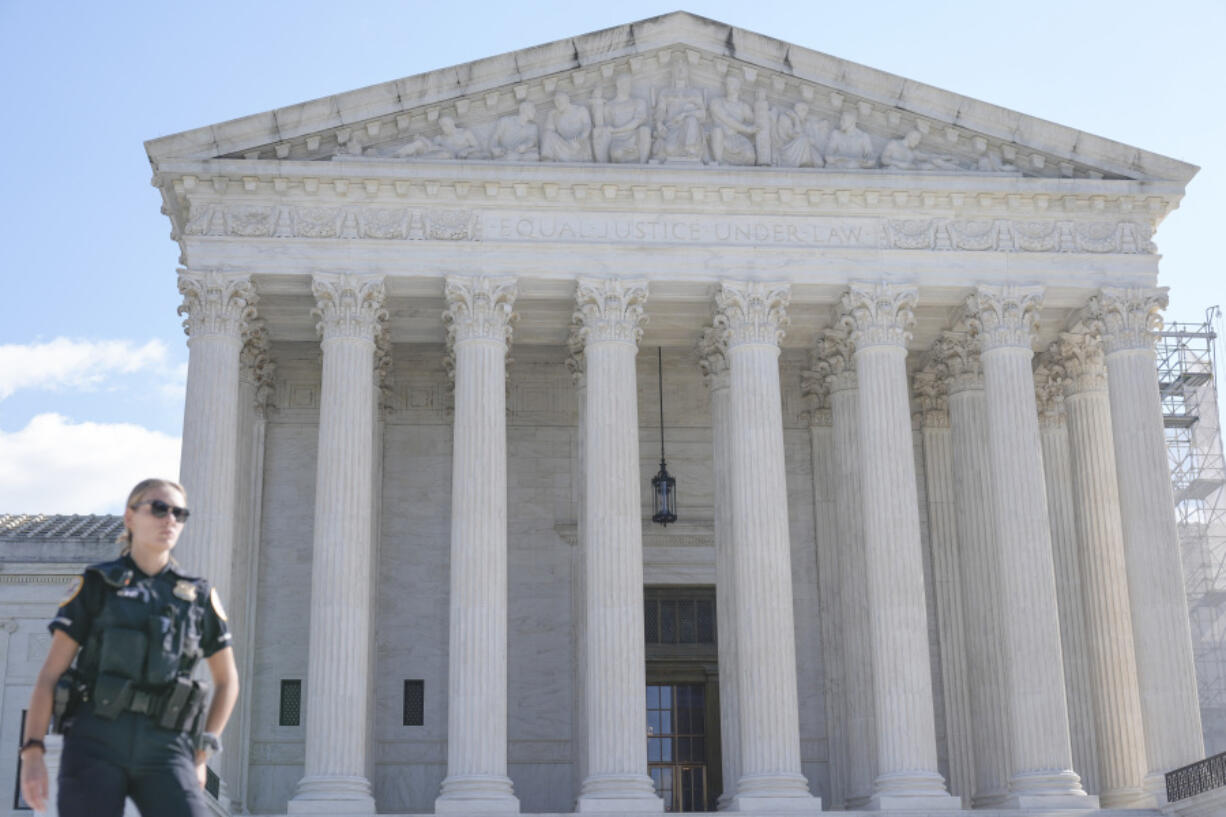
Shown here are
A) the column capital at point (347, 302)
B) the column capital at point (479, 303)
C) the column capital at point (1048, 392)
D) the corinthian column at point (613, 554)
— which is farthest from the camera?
the column capital at point (1048, 392)

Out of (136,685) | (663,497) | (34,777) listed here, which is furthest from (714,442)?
(34,777)

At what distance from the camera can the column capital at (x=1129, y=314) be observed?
34.1 m

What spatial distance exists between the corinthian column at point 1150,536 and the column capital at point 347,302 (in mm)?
15477

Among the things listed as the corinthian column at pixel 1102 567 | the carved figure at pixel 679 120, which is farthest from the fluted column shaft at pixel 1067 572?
the carved figure at pixel 679 120

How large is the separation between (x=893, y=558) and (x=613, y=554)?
570cm

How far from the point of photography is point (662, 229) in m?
33.9

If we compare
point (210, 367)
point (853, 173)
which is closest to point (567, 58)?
point (853, 173)

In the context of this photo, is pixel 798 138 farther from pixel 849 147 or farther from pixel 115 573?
pixel 115 573

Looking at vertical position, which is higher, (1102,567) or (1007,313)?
(1007,313)

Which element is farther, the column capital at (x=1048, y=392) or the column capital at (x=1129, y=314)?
the column capital at (x=1048, y=392)

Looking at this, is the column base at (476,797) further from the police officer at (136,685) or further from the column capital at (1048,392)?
the police officer at (136,685)

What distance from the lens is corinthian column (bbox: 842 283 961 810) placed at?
31266 mm

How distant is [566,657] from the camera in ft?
125

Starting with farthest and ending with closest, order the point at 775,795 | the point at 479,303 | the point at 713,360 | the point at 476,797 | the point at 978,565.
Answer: the point at 978,565 < the point at 713,360 < the point at 479,303 < the point at 775,795 < the point at 476,797
